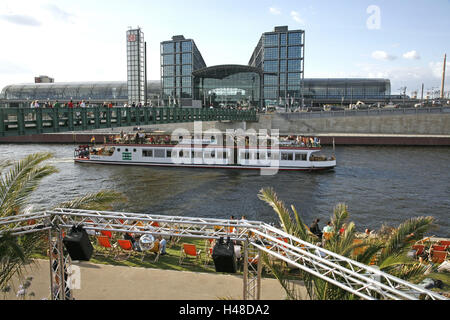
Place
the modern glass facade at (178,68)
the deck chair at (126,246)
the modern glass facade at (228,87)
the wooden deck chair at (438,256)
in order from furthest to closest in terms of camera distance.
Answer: the modern glass facade at (178,68), the modern glass facade at (228,87), the deck chair at (126,246), the wooden deck chair at (438,256)

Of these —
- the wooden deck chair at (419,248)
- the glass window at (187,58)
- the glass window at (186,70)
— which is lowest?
the wooden deck chair at (419,248)

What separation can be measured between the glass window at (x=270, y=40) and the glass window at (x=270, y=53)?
1.54m

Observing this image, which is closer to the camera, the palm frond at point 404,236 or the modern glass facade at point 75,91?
the palm frond at point 404,236

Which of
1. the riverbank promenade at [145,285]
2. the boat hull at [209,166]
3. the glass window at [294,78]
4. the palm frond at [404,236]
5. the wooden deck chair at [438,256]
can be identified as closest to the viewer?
the palm frond at [404,236]

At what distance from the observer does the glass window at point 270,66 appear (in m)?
111

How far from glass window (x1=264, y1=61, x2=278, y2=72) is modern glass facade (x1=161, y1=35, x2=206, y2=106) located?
81.5ft

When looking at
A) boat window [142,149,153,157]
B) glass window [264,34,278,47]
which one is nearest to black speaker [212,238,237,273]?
boat window [142,149,153,157]

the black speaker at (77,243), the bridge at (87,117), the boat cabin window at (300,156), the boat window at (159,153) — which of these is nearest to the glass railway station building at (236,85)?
the bridge at (87,117)

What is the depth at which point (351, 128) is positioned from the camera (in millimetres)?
71125

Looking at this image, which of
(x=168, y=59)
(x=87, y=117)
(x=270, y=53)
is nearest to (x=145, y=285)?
(x=87, y=117)

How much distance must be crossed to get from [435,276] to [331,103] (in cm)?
12254

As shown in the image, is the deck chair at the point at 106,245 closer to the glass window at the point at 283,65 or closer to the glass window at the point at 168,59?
the glass window at the point at 283,65

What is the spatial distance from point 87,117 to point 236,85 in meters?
89.8
